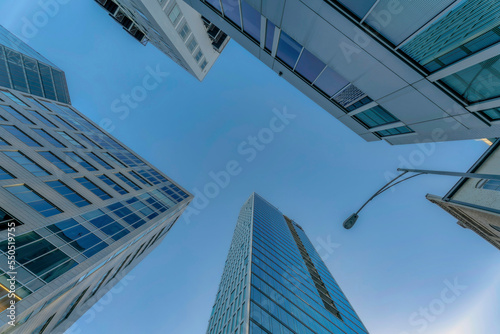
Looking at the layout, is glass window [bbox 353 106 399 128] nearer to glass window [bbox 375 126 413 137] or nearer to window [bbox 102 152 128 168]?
glass window [bbox 375 126 413 137]

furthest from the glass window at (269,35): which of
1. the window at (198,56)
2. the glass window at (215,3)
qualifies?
the window at (198,56)

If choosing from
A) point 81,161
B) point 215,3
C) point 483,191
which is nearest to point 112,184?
point 81,161

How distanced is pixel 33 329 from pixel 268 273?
21450 millimetres

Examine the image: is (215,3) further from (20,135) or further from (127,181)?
(127,181)

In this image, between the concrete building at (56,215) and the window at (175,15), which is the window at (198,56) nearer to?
the window at (175,15)

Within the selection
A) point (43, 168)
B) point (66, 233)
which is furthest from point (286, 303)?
point (43, 168)

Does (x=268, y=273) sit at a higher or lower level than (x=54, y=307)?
higher

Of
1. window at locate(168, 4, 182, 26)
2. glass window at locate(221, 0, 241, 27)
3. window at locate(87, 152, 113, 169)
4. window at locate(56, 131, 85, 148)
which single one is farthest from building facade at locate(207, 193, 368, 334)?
window at locate(168, 4, 182, 26)

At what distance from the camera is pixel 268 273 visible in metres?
26.9

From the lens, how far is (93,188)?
982 inches

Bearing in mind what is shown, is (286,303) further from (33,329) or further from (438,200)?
(438,200)

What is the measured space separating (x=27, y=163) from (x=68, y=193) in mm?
4202

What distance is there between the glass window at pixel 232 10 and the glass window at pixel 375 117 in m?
10.6

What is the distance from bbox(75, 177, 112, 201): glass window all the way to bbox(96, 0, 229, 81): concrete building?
68.7 feet
